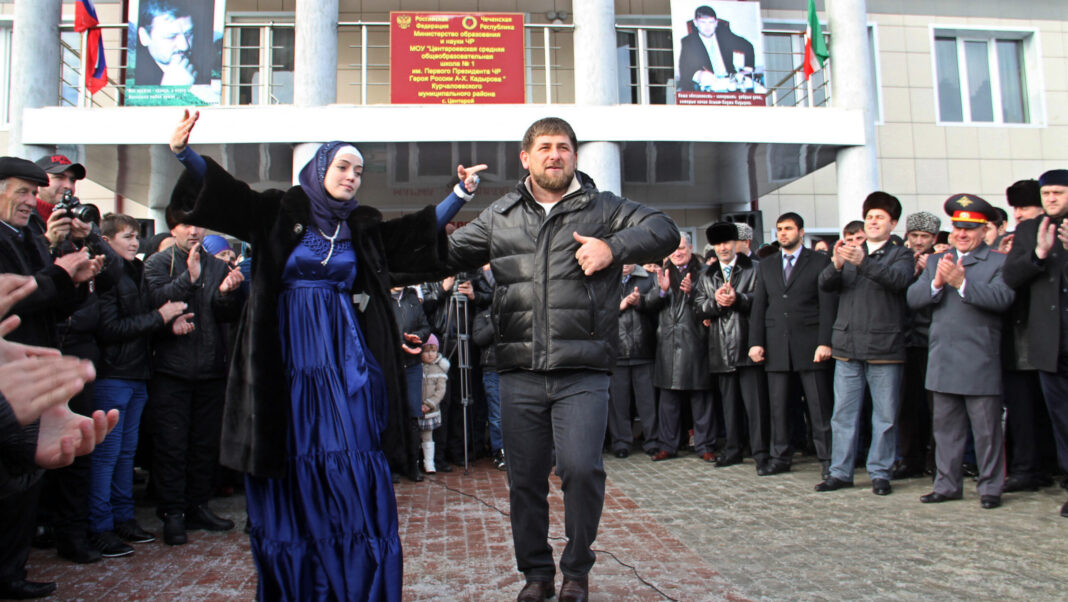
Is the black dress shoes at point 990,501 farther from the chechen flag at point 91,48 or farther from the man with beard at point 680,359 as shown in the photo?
the chechen flag at point 91,48

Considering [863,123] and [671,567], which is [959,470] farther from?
[863,123]

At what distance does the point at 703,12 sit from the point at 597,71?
201 cm

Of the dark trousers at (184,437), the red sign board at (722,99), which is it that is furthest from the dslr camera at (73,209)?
the red sign board at (722,99)

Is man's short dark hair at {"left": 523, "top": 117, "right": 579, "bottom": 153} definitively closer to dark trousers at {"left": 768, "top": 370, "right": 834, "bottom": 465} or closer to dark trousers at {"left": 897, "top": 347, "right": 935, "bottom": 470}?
A: dark trousers at {"left": 768, "top": 370, "right": 834, "bottom": 465}

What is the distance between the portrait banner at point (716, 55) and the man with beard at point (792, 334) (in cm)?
450

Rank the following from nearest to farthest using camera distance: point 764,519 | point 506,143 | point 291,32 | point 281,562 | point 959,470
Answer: point 281,562 → point 764,519 → point 959,470 → point 506,143 → point 291,32

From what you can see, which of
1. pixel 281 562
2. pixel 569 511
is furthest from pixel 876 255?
pixel 281 562

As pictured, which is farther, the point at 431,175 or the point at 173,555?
the point at 431,175

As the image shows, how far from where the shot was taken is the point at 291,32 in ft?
43.9

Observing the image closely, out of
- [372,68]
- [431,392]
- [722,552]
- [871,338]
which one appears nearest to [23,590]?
[722,552]

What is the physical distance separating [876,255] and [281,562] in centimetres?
516

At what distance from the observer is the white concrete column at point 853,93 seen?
10836 millimetres

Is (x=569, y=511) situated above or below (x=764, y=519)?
above

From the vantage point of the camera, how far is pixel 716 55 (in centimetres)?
1082
